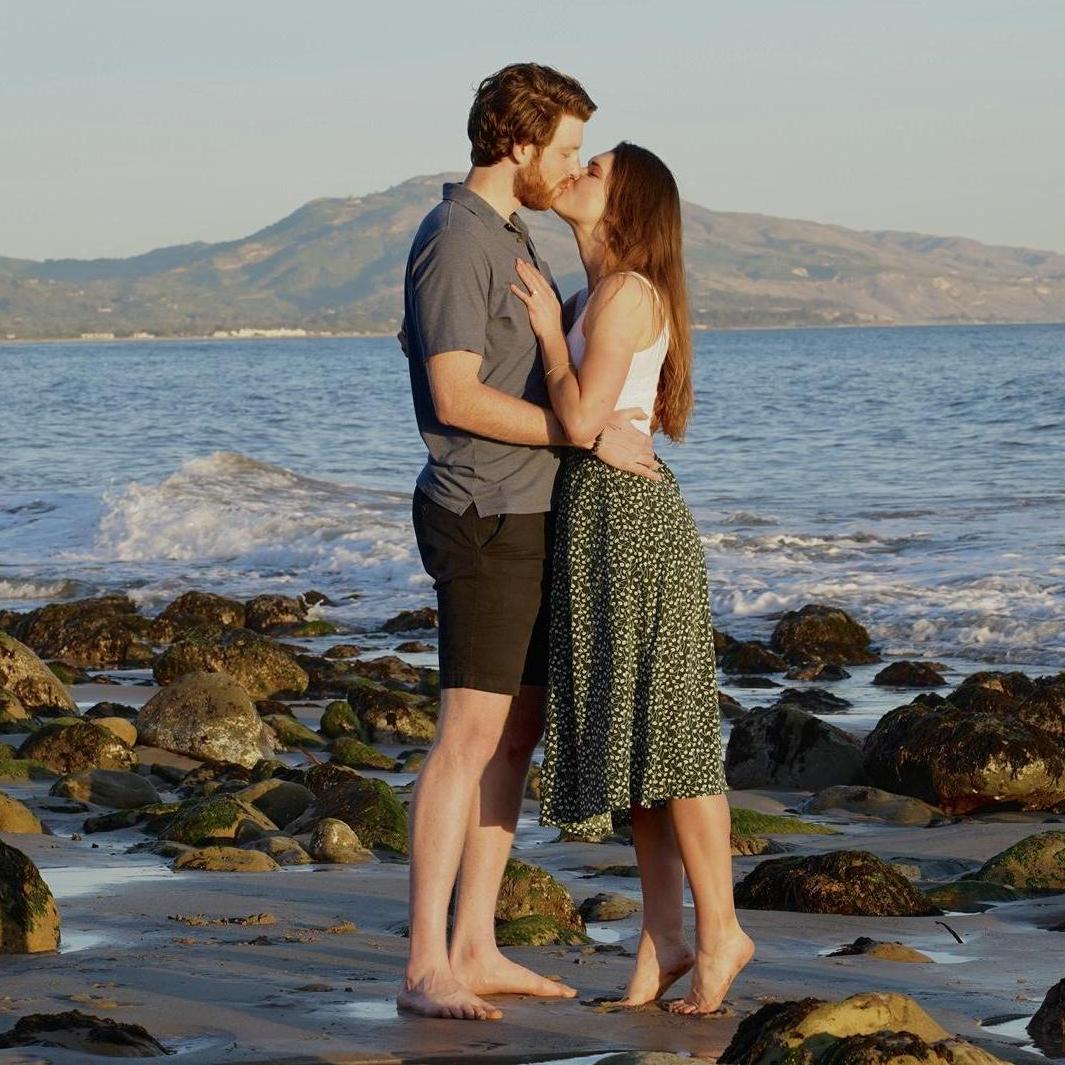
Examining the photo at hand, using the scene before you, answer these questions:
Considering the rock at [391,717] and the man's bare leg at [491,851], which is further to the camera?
the rock at [391,717]

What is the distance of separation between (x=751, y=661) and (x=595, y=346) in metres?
9.03

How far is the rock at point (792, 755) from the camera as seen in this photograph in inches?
350

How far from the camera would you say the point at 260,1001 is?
13.2 feet

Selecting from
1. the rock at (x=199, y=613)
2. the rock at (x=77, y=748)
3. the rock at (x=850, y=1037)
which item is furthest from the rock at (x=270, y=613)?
the rock at (x=850, y=1037)

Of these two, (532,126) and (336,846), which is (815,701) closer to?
(336,846)

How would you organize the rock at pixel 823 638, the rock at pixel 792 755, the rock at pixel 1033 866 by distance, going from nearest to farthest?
the rock at pixel 1033 866
the rock at pixel 792 755
the rock at pixel 823 638

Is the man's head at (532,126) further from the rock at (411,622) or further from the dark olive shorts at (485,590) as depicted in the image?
the rock at (411,622)

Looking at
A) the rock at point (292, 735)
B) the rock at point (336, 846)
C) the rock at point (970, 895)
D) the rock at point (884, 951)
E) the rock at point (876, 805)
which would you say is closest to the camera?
the rock at point (884, 951)

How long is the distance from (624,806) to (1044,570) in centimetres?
1237

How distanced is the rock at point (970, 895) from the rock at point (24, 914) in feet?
9.05

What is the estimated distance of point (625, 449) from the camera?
4227 millimetres

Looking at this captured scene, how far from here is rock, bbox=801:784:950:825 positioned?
8.02 m

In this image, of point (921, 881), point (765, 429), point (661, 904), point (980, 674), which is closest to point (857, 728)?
point (980, 674)

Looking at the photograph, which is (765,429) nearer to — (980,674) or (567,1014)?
(980,674)
